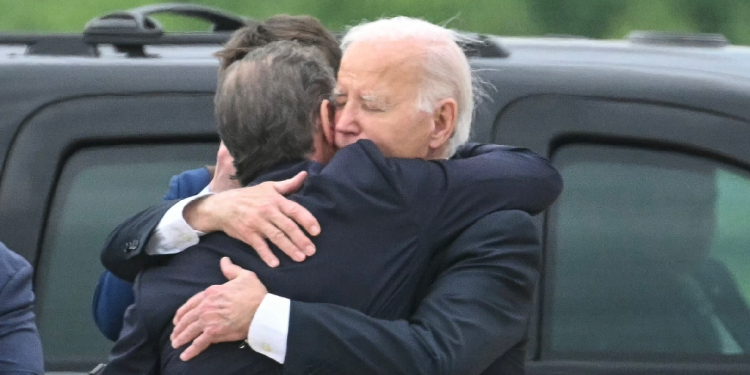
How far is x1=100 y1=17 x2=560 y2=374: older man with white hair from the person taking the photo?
1912mm

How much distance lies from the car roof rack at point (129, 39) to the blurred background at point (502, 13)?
5214 mm

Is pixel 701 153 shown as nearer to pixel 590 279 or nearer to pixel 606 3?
pixel 590 279

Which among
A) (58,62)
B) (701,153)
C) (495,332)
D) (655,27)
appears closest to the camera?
(495,332)

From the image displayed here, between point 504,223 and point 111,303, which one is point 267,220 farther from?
point 111,303

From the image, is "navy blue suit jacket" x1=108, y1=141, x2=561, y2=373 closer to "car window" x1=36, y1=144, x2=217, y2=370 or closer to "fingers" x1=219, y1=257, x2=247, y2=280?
"fingers" x1=219, y1=257, x2=247, y2=280

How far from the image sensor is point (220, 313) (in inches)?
75.2

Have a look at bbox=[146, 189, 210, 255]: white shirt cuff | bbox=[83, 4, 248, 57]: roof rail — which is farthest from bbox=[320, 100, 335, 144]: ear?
bbox=[83, 4, 248, 57]: roof rail

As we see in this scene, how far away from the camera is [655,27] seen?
8680 mm

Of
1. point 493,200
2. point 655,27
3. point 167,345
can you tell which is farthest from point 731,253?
point 655,27

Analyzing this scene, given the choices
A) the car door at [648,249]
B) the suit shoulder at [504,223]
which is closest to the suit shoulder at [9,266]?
the suit shoulder at [504,223]

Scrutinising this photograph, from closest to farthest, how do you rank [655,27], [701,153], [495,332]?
[495,332]
[701,153]
[655,27]

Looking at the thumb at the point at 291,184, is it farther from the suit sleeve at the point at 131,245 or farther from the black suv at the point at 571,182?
the black suv at the point at 571,182

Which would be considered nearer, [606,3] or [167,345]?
[167,345]

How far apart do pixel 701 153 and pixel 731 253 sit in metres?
0.20
